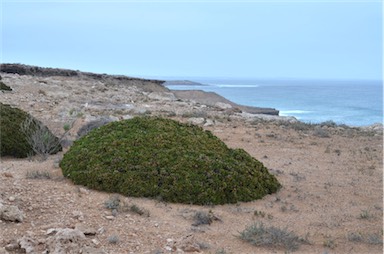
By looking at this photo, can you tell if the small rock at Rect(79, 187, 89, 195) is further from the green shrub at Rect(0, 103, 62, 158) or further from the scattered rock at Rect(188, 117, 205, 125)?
the scattered rock at Rect(188, 117, 205, 125)

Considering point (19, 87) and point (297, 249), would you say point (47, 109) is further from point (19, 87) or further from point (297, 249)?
point (297, 249)

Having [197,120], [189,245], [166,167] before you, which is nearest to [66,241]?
[189,245]

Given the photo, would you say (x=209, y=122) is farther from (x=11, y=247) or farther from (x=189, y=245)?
(x=11, y=247)

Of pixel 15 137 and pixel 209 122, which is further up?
pixel 15 137

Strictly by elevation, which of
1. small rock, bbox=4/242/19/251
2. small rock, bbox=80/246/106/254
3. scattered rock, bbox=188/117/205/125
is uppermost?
scattered rock, bbox=188/117/205/125

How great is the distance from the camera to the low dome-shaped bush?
7598mm

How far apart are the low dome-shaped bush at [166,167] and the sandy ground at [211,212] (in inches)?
8.0

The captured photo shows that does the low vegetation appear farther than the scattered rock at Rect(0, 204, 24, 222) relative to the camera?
Yes

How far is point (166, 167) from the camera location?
792 centimetres

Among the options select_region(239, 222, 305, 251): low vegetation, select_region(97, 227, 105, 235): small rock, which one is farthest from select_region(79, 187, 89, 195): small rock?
A: select_region(239, 222, 305, 251): low vegetation

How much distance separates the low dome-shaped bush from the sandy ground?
0.67ft

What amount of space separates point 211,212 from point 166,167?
4.37 feet

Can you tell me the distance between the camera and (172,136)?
9.01 meters

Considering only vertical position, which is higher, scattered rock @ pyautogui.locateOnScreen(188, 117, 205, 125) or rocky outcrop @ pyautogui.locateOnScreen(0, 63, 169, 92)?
rocky outcrop @ pyautogui.locateOnScreen(0, 63, 169, 92)
